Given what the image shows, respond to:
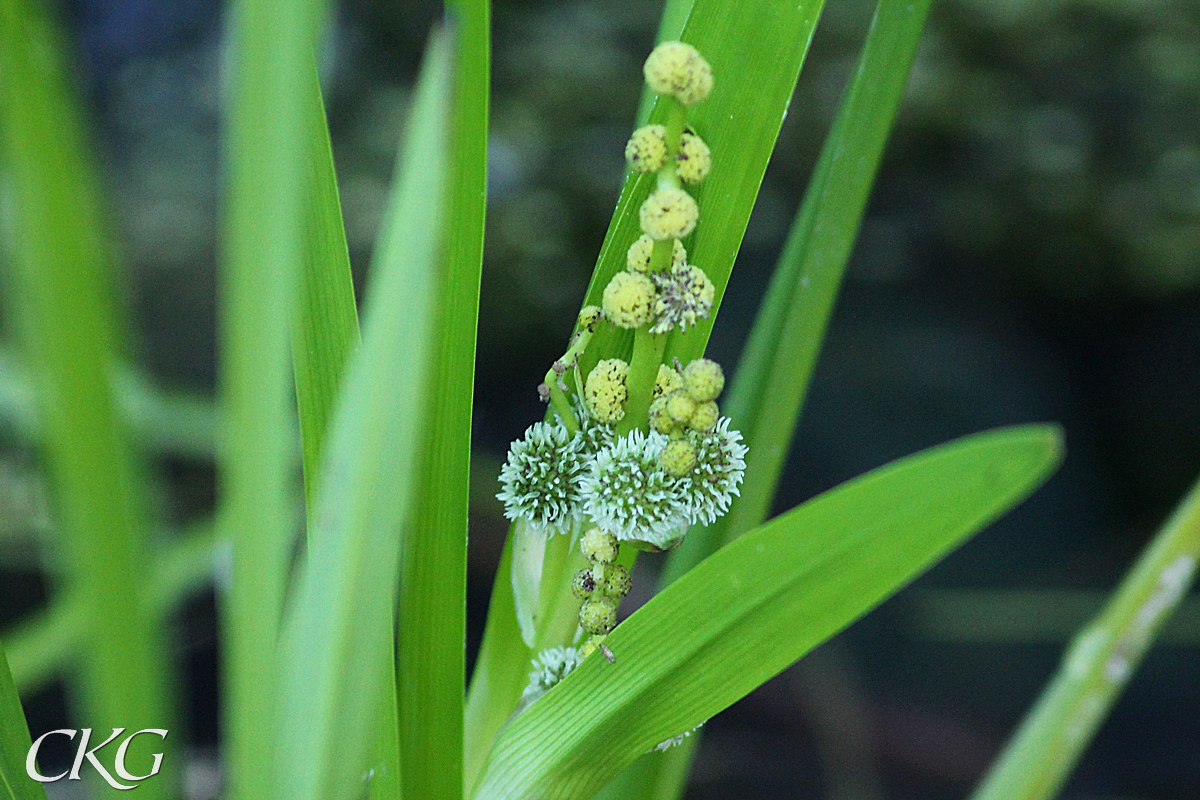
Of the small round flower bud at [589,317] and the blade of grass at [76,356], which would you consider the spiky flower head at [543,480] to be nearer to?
the small round flower bud at [589,317]

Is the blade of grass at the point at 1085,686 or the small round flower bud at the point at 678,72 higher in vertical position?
the small round flower bud at the point at 678,72

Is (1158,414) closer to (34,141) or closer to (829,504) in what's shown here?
(829,504)

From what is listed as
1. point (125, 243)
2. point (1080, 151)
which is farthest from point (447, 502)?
point (1080, 151)

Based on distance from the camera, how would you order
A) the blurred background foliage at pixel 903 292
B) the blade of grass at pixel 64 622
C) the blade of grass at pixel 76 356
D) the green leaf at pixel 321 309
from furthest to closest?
the blurred background foliage at pixel 903 292 < the blade of grass at pixel 64 622 < the green leaf at pixel 321 309 < the blade of grass at pixel 76 356

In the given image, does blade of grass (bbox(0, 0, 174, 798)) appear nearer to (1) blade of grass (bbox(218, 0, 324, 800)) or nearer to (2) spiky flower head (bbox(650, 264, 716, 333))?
(1) blade of grass (bbox(218, 0, 324, 800))

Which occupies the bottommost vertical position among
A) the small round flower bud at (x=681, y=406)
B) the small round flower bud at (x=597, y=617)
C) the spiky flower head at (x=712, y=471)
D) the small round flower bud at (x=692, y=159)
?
the small round flower bud at (x=597, y=617)

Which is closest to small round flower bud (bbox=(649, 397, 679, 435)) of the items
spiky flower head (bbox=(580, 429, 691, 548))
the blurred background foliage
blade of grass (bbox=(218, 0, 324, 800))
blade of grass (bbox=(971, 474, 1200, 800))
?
spiky flower head (bbox=(580, 429, 691, 548))

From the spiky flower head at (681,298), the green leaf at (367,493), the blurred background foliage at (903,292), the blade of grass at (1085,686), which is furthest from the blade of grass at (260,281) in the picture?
the blurred background foliage at (903,292)
